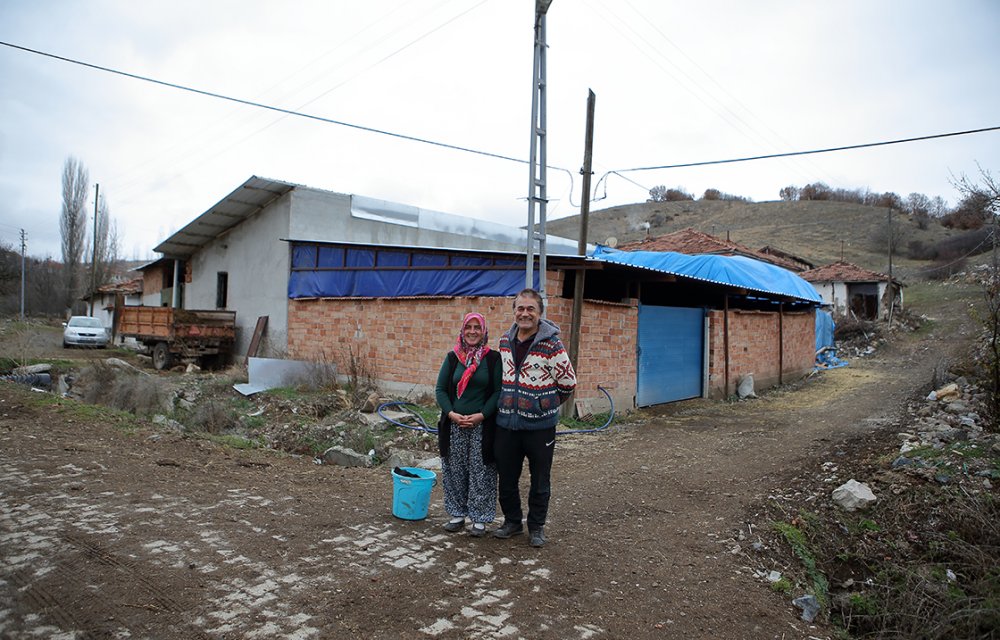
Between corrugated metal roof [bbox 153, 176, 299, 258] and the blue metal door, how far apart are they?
10767 millimetres

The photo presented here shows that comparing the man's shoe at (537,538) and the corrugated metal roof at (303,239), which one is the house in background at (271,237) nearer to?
the corrugated metal roof at (303,239)

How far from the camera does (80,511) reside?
436 centimetres

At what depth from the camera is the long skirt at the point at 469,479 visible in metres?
4.22

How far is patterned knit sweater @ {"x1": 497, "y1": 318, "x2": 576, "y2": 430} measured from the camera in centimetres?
400

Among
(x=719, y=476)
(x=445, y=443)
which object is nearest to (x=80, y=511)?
(x=445, y=443)

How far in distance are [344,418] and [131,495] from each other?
14.3 ft

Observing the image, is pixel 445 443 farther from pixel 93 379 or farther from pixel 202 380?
pixel 202 380

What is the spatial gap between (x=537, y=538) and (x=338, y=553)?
1329 millimetres

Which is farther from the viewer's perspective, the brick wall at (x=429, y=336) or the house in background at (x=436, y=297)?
the house in background at (x=436, y=297)

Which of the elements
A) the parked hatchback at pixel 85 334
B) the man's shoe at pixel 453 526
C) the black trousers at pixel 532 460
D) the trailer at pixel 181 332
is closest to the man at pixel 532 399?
the black trousers at pixel 532 460

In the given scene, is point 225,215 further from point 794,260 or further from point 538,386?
point 794,260

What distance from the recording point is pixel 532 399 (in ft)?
13.1

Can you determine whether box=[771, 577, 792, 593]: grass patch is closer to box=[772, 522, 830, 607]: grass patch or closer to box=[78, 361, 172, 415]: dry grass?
box=[772, 522, 830, 607]: grass patch

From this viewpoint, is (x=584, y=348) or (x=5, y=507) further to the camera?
(x=584, y=348)
